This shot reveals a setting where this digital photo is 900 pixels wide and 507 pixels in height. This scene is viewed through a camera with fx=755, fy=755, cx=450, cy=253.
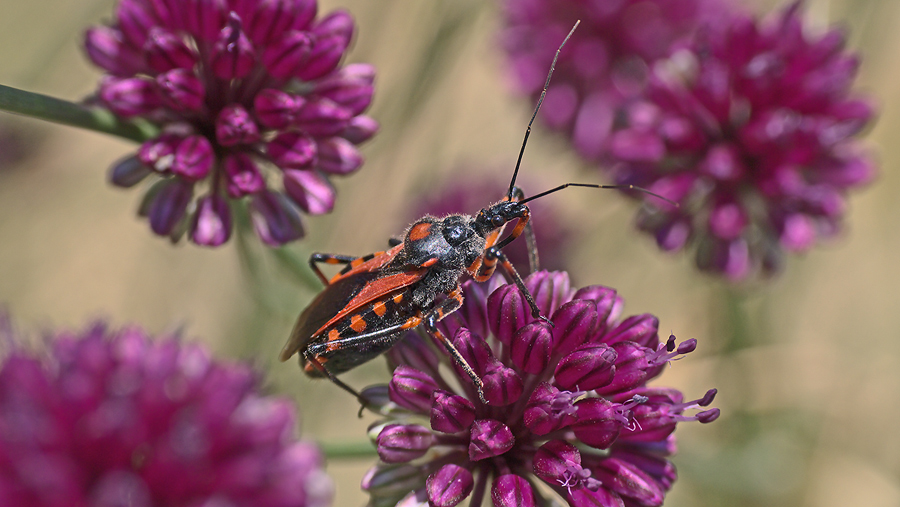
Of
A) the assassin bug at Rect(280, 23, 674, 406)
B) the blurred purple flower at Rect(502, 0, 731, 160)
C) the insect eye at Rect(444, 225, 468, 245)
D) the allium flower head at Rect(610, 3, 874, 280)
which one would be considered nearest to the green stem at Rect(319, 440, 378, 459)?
the assassin bug at Rect(280, 23, 674, 406)

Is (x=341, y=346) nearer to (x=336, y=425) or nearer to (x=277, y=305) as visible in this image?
(x=277, y=305)

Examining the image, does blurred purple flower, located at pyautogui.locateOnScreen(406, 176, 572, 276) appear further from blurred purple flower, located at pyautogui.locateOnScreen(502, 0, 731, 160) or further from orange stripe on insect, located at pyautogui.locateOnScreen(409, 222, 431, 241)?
orange stripe on insect, located at pyautogui.locateOnScreen(409, 222, 431, 241)

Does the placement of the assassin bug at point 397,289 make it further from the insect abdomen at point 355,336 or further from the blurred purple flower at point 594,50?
the blurred purple flower at point 594,50

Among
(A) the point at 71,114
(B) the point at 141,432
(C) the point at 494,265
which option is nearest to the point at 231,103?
(A) the point at 71,114

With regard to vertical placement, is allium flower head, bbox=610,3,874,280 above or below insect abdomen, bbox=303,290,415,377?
above

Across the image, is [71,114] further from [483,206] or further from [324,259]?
[483,206]
